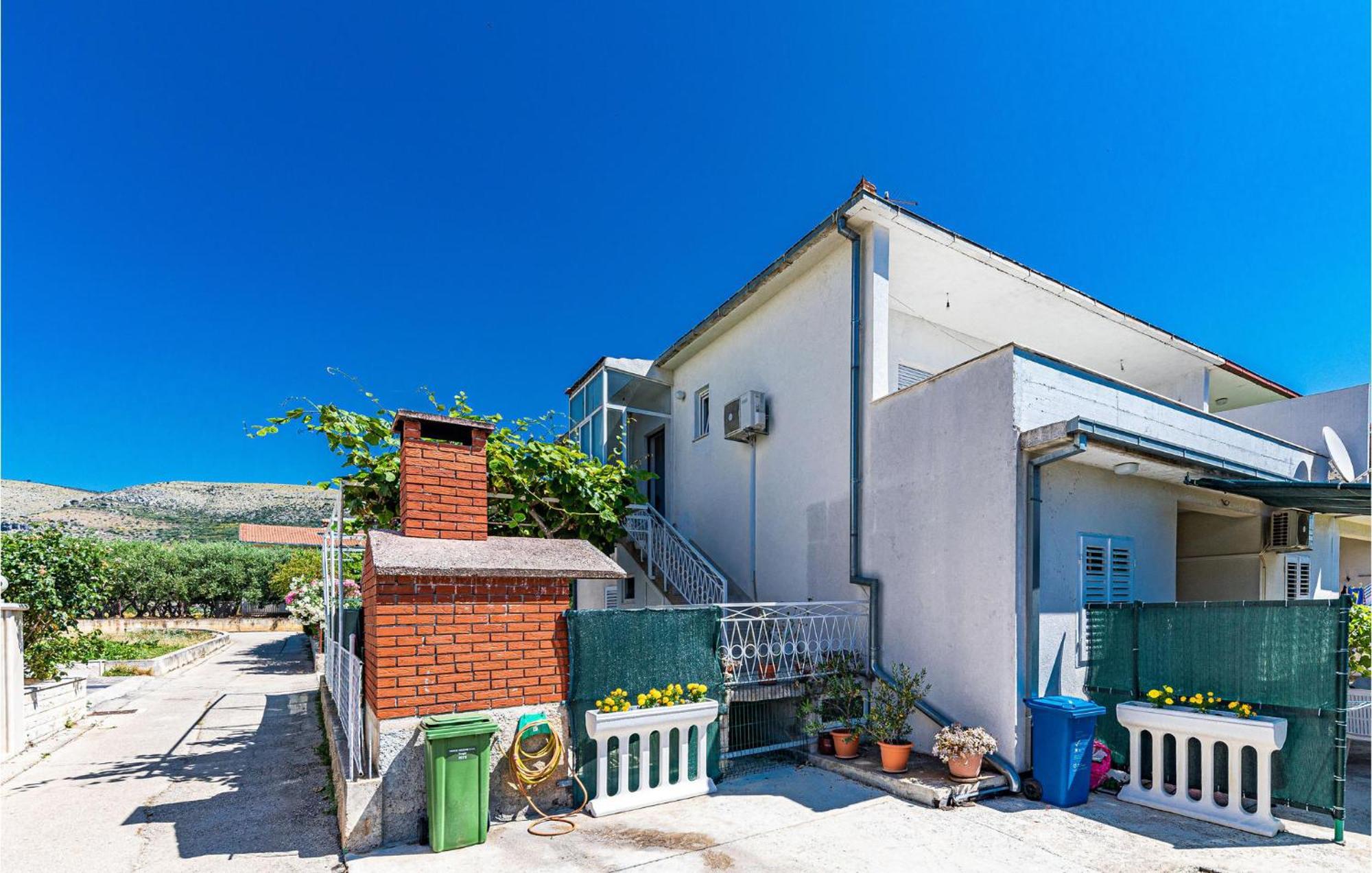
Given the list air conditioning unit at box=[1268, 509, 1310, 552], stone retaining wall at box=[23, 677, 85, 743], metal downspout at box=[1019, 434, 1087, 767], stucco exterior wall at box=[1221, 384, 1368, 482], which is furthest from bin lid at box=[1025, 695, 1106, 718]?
stone retaining wall at box=[23, 677, 85, 743]

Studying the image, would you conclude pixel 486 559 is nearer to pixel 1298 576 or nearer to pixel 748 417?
pixel 748 417

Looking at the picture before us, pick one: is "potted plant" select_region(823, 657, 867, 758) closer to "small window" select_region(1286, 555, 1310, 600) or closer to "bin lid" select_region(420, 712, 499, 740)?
"bin lid" select_region(420, 712, 499, 740)

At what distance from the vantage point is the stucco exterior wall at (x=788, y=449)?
8.52 m

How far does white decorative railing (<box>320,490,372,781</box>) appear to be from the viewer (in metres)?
4.91

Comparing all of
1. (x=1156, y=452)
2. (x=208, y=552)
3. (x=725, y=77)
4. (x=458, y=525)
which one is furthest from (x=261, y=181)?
(x=208, y=552)

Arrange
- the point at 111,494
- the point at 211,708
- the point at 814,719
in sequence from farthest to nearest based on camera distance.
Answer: the point at 111,494
the point at 211,708
the point at 814,719

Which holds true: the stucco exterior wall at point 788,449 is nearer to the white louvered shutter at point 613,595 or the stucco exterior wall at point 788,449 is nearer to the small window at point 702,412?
the small window at point 702,412

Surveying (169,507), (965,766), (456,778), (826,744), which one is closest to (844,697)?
(826,744)

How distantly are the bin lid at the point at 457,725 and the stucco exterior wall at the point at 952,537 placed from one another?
4566 millimetres

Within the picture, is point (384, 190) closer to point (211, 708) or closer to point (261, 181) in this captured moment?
point (261, 181)

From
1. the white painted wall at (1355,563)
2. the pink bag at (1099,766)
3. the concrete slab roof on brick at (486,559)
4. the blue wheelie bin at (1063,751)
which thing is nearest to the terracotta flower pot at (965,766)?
the blue wheelie bin at (1063,751)

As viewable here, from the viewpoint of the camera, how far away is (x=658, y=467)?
14094mm

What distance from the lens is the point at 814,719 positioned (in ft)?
23.5

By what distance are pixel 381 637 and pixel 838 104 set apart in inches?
384
